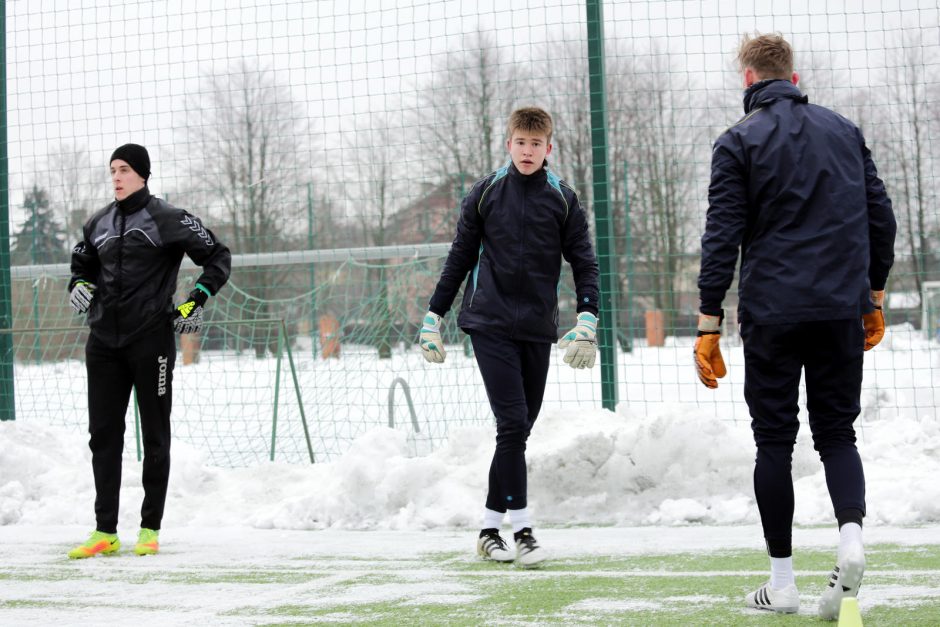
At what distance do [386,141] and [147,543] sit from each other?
15.4ft

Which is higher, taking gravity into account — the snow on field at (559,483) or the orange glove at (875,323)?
the orange glove at (875,323)

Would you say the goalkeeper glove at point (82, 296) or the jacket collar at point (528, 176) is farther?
the goalkeeper glove at point (82, 296)

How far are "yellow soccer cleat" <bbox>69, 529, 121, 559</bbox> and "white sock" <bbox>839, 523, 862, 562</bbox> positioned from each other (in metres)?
3.42

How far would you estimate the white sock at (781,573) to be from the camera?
3.40 m

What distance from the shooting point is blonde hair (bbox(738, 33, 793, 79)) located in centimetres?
355

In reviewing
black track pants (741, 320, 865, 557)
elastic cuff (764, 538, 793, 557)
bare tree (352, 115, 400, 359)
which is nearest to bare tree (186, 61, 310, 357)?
bare tree (352, 115, 400, 359)

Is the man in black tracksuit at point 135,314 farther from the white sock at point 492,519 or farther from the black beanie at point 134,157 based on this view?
the white sock at point 492,519

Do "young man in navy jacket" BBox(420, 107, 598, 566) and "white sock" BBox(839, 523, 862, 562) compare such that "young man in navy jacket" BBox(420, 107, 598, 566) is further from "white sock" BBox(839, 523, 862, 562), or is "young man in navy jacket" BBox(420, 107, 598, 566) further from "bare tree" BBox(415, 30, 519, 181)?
"bare tree" BBox(415, 30, 519, 181)

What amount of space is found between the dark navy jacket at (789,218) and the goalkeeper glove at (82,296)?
→ 3.06 meters

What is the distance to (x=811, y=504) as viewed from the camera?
18.2 ft

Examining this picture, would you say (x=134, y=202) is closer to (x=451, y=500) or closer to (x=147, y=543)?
(x=147, y=543)

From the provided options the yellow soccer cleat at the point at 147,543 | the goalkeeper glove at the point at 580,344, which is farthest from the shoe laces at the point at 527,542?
the yellow soccer cleat at the point at 147,543

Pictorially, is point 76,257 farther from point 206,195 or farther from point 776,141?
point 206,195

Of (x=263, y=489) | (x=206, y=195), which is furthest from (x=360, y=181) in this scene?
(x=263, y=489)
